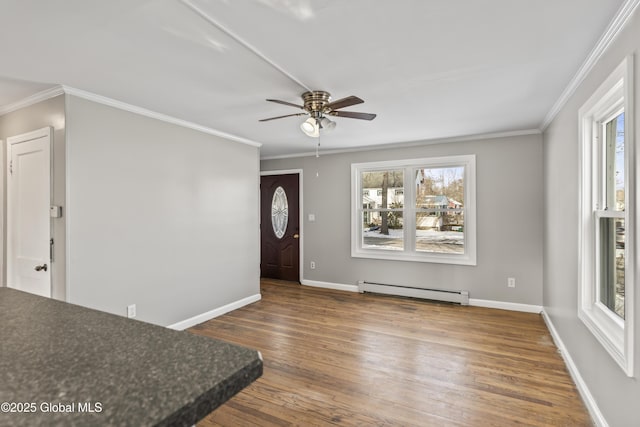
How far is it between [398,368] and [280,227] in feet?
12.4

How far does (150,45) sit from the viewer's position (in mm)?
2037

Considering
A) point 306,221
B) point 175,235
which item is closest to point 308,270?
point 306,221

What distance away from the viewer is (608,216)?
2141 mm

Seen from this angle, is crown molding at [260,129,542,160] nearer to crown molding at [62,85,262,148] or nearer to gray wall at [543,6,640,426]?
gray wall at [543,6,640,426]

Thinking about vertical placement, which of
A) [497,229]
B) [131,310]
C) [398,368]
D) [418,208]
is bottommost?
[398,368]

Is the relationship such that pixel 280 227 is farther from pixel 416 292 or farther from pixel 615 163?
pixel 615 163

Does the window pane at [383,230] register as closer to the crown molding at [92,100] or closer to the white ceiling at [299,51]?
the white ceiling at [299,51]

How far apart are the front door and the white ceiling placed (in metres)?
2.76

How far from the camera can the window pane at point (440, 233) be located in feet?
15.6

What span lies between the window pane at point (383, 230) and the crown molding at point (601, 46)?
261 centimetres

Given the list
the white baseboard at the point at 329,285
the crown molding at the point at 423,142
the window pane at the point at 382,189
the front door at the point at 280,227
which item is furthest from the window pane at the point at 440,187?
the front door at the point at 280,227

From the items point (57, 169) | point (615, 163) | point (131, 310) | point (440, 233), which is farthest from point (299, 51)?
point (440, 233)

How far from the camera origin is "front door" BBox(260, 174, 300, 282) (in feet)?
19.7

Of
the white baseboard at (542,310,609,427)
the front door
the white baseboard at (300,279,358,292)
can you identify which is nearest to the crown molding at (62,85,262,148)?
the front door
